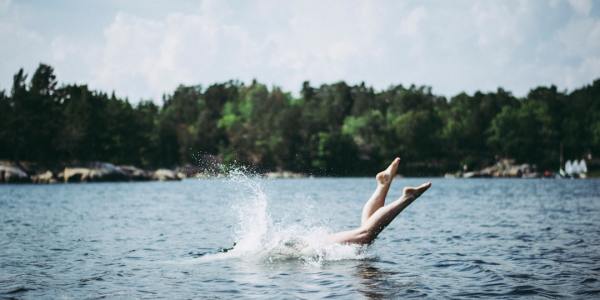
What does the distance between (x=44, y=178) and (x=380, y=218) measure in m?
90.1

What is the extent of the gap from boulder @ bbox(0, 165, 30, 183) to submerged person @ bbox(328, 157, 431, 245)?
283 feet

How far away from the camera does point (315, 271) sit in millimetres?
13930

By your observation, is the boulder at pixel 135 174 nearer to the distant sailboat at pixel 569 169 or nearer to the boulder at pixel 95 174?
the boulder at pixel 95 174

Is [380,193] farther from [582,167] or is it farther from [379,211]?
[582,167]

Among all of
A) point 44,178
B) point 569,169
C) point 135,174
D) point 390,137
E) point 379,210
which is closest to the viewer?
point 379,210

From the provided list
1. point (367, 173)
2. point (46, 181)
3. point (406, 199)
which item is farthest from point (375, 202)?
point (367, 173)

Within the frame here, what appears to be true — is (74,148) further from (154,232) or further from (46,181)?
(154,232)

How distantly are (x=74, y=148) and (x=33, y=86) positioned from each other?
13.1 m

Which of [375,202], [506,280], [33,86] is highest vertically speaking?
[33,86]

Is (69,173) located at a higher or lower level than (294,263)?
higher

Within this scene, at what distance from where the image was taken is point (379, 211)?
13648 millimetres

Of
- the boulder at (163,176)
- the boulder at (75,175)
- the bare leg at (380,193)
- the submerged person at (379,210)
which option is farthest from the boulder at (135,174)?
the bare leg at (380,193)

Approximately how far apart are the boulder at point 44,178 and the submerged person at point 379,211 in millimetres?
88488

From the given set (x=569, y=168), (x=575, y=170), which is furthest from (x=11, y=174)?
(x=575, y=170)
